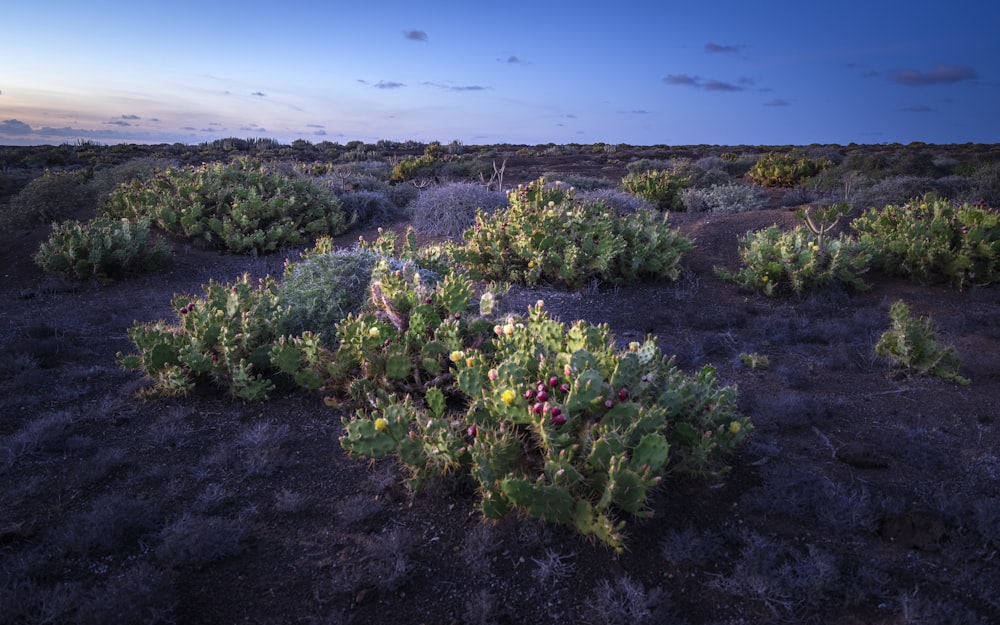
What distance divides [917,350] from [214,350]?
210 inches

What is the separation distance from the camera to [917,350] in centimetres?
498

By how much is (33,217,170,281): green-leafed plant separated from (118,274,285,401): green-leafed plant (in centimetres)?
410

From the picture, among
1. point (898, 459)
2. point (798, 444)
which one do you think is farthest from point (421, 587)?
point (898, 459)

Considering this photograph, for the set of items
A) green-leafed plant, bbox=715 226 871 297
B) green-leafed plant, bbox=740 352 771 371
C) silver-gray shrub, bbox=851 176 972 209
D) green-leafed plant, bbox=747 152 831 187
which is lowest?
green-leafed plant, bbox=740 352 771 371

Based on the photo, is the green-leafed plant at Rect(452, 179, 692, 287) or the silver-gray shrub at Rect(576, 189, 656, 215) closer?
the green-leafed plant at Rect(452, 179, 692, 287)

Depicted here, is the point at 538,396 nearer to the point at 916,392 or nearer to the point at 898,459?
the point at 898,459

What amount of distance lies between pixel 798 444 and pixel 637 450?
1604 mm

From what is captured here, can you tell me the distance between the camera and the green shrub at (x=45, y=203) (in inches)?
450

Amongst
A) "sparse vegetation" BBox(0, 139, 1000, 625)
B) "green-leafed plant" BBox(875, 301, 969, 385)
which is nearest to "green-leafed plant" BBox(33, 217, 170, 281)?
"sparse vegetation" BBox(0, 139, 1000, 625)

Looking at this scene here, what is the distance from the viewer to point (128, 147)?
36.4 meters

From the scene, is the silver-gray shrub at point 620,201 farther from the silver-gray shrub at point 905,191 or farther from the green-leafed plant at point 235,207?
the green-leafed plant at point 235,207

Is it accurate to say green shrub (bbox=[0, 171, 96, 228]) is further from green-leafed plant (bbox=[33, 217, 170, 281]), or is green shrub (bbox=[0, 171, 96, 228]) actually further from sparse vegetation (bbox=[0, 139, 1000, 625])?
sparse vegetation (bbox=[0, 139, 1000, 625])

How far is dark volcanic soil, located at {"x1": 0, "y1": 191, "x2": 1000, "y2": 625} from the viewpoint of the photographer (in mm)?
2602

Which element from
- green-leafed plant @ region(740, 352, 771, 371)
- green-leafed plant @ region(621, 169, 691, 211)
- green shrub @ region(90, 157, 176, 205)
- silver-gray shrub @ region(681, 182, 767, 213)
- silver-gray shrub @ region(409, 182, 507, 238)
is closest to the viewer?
green-leafed plant @ region(740, 352, 771, 371)
